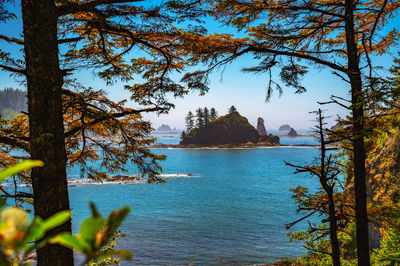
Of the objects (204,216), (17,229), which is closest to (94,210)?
(17,229)

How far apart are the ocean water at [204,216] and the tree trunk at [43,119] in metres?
7.69

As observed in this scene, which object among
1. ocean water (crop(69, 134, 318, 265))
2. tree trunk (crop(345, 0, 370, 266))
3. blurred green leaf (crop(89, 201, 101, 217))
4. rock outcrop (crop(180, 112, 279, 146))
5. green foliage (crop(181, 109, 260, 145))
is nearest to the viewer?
blurred green leaf (crop(89, 201, 101, 217))

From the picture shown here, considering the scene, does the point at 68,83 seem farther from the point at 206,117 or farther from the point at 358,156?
the point at 206,117

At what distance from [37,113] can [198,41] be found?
440 cm

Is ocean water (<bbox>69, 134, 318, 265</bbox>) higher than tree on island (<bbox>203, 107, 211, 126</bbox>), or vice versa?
tree on island (<bbox>203, 107, 211, 126</bbox>)

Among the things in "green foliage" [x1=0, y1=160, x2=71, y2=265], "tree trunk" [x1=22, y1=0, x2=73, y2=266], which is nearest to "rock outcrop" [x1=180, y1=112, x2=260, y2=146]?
"tree trunk" [x1=22, y1=0, x2=73, y2=266]

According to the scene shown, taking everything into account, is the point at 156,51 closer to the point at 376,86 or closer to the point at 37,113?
the point at 37,113

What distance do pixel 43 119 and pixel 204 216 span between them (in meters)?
29.3

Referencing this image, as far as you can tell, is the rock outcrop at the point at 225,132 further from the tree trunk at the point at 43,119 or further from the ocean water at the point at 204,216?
the tree trunk at the point at 43,119

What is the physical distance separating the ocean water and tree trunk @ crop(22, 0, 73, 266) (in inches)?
303

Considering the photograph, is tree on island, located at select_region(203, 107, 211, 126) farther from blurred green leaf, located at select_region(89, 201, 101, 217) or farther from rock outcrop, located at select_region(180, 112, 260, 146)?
blurred green leaf, located at select_region(89, 201, 101, 217)

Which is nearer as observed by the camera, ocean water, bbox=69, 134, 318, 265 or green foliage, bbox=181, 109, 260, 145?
ocean water, bbox=69, 134, 318, 265

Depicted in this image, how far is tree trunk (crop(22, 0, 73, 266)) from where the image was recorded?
12.8 ft

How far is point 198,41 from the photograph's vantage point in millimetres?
7043
